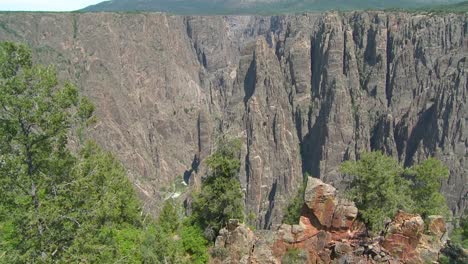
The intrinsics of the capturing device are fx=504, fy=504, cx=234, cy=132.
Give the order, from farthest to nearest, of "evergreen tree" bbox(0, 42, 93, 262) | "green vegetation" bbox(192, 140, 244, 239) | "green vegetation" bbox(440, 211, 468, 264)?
"green vegetation" bbox(192, 140, 244, 239)
"green vegetation" bbox(440, 211, 468, 264)
"evergreen tree" bbox(0, 42, 93, 262)

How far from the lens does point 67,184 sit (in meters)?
18.2

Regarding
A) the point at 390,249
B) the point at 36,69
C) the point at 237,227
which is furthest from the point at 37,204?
the point at 390,249

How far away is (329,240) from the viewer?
34.9 m

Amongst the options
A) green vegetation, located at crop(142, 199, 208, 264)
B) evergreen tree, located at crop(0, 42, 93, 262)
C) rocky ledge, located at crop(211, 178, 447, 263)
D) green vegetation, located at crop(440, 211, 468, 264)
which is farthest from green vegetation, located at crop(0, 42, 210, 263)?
green vegetation, located at crop(440, 211, 468, 264)

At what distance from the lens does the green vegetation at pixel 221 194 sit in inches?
1489

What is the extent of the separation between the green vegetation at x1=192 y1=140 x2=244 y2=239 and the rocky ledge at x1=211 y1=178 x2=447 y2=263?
2.19 meters

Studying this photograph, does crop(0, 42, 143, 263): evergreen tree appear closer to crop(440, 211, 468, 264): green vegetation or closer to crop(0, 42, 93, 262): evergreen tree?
crop(0, 42, 93, 262): evergreen tree

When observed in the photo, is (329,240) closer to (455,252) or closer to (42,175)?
(455,252)

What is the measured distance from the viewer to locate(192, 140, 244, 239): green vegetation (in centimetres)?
3781

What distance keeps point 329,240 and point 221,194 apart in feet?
28.2

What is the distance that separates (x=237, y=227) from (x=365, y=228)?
32.1ft

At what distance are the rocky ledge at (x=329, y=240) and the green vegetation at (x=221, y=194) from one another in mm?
2194

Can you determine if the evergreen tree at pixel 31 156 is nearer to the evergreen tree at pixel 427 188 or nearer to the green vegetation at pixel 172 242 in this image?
the green vegetation at pixel 172 242

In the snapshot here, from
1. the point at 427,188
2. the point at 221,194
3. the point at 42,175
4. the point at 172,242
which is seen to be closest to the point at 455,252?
the point at 221,194
